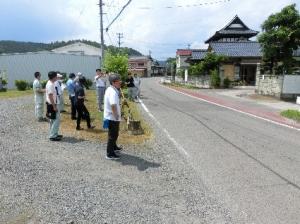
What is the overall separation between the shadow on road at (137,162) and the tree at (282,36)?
2047 cm

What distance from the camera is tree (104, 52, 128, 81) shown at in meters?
25.9

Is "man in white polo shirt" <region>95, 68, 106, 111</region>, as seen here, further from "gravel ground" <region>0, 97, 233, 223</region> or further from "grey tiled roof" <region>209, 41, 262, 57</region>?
"grey tiled roof" <region>209, 41, 262, 57</region>

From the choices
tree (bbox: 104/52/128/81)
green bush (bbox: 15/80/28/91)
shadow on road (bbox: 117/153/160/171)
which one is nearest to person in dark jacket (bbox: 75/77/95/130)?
shadow on road (bbox: 117/153/160/171)

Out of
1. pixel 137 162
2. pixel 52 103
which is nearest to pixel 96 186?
pixel 137 162

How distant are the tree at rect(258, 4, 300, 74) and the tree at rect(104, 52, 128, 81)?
9646 millimetres

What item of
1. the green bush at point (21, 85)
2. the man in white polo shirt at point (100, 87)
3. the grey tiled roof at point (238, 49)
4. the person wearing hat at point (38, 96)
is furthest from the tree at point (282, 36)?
the green bush at point (21, 85)

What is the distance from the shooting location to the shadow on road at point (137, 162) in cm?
753

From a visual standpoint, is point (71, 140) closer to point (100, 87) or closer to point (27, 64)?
point (100, 87)

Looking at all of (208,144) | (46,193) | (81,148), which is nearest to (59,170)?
(46,193)

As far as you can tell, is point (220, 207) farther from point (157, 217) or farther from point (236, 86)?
point (236, 86)

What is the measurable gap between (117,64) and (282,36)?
11141 mm

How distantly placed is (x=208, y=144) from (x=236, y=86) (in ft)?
110

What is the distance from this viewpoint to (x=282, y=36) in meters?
25.6

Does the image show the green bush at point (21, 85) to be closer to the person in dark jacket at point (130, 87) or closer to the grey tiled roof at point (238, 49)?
the person in dark jacket at point (130, 87)
